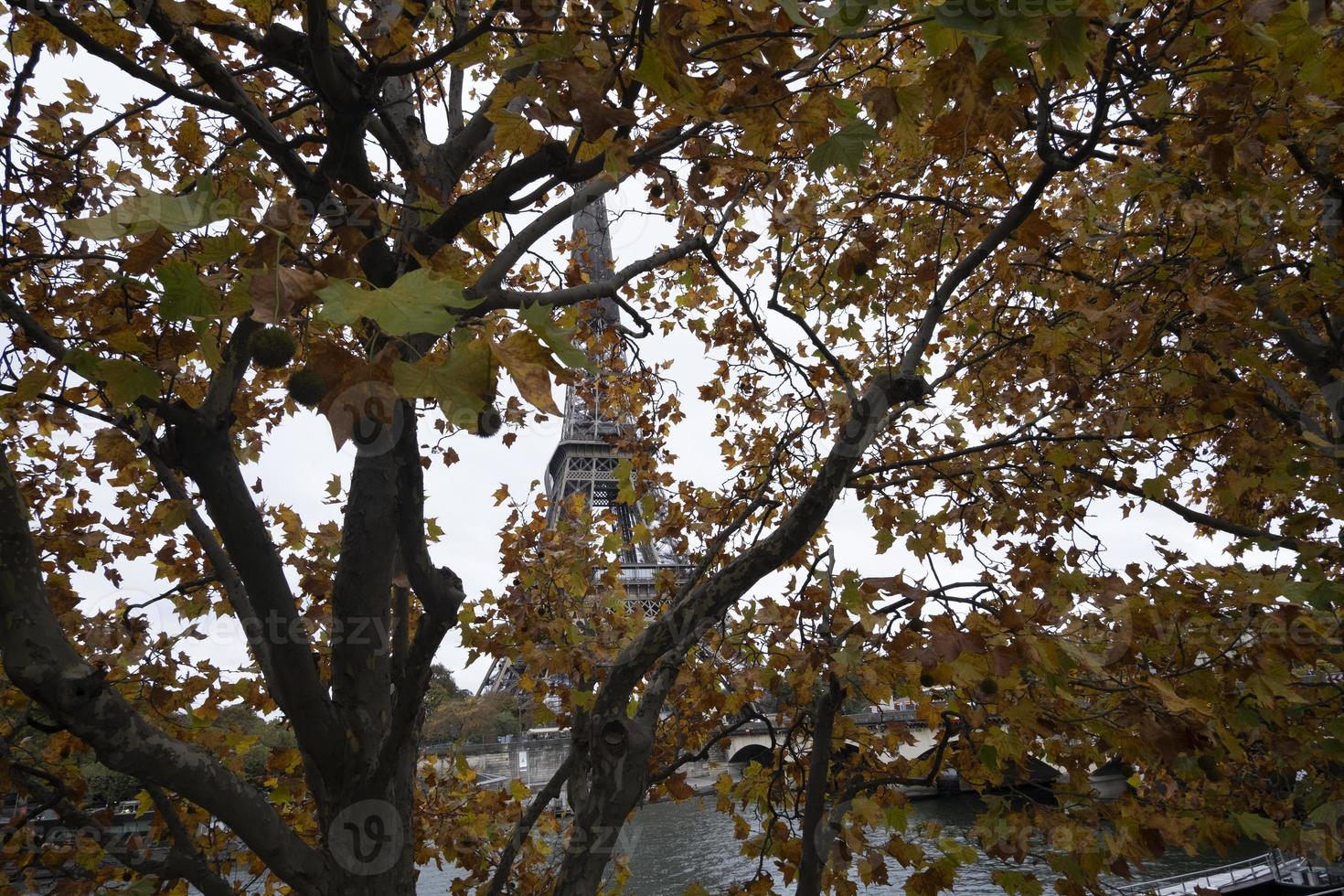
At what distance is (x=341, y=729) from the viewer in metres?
2.90

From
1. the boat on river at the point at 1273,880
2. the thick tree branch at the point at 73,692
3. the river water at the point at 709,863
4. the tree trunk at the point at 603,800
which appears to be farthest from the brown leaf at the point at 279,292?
the boat on river at the point at 1273,880

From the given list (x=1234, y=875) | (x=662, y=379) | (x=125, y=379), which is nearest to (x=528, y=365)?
(x=125, y=379)

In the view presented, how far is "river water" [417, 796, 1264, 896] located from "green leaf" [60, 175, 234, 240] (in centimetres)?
1524

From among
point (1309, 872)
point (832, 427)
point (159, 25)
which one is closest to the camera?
point (159, 25)

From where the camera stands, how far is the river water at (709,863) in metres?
17.5

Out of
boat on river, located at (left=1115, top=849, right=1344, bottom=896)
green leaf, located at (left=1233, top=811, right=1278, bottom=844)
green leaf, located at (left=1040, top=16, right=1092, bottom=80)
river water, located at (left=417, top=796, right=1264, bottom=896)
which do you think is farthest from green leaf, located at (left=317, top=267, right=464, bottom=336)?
boat on river, located at (left=1115, top=849, right=1344, bottom=896)

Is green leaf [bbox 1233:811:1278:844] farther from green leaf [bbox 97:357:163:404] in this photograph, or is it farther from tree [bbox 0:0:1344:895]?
green leaf [bbox 97:357:163:404]

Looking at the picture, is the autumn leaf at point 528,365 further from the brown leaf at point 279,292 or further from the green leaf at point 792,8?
the green leaf at point 792,8

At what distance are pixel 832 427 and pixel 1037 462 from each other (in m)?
1.66

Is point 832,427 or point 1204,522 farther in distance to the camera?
point 832,427

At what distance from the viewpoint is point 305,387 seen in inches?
69.3

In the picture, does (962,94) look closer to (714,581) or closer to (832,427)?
(714,581)

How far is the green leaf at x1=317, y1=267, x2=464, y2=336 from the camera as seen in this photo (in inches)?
46.5

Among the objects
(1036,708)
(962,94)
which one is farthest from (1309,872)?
(962,94)
